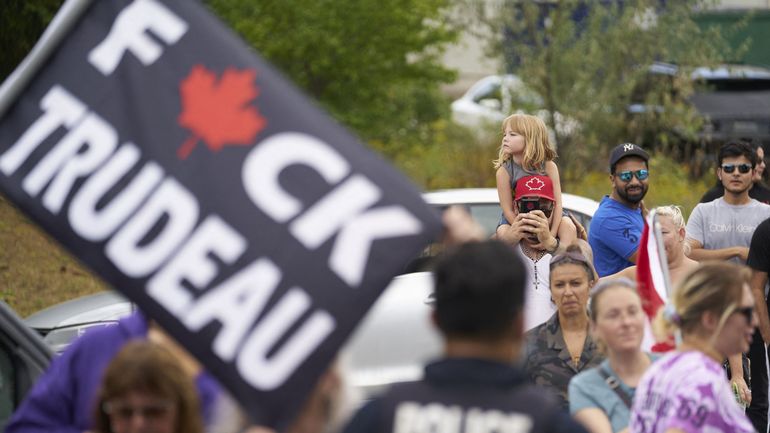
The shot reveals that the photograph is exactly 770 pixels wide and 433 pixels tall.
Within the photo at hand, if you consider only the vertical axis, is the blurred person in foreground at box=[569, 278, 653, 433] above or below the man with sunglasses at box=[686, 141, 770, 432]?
below

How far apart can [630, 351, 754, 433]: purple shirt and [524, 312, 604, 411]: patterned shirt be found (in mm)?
2208

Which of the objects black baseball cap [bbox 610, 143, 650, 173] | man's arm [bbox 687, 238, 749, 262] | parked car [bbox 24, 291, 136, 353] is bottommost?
parked car [bbox 24, 291, 136, 353]

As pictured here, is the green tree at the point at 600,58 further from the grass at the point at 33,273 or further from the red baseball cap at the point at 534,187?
the red baseball cap at the point at 534,187

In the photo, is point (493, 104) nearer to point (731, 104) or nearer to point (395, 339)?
Result: point (731, 104)

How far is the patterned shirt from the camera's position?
6.86m

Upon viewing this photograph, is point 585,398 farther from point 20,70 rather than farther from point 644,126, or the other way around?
point 644,126

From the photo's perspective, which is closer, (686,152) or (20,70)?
(20,70)

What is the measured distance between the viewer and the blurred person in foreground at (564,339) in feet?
22.5

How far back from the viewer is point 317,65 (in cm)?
1858

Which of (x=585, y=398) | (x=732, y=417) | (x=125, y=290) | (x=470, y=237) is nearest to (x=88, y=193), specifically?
(x=125, y=290)

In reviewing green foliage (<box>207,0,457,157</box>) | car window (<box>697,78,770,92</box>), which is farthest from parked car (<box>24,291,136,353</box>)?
car window (<box>697,78,770,92</box>)

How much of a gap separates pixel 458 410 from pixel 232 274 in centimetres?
74

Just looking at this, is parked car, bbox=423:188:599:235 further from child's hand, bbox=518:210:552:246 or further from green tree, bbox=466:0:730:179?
green tree, bbox=466:0:730:179

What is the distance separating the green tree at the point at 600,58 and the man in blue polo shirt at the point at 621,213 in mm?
8411
